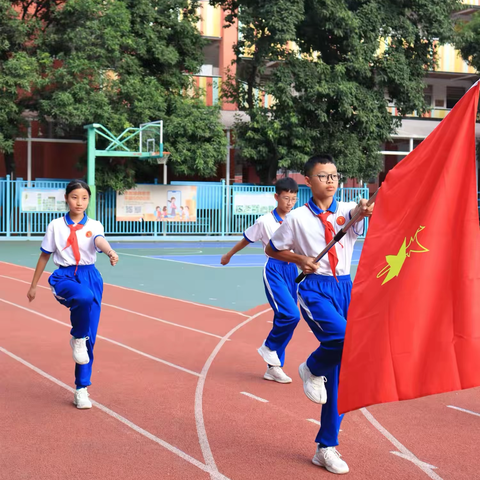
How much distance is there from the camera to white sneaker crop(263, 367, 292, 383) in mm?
6574

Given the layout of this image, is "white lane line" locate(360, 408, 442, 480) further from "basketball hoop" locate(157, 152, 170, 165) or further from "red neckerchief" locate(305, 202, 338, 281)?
"basketball hoop" locate(157, 152, 170, 165)

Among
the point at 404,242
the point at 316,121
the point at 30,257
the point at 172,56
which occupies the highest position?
the point at 172,56

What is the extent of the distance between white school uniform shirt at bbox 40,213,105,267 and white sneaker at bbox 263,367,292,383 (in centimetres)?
188

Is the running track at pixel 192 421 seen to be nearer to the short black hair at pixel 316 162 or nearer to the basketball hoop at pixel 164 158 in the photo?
the short black hair at pixel 316 162

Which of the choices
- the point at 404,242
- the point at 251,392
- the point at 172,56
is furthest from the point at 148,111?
the point at 404,242

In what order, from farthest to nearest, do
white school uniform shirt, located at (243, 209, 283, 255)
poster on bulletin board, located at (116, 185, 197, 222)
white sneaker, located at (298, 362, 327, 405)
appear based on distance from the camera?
poster on bulletin board, located at (116, 185, 197, 222) < white school uniform shirt, located at (243, 209, 283, 255) < white sneaker, located at (298, 362, 327, 405)

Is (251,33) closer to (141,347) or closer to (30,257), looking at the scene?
(30,257)

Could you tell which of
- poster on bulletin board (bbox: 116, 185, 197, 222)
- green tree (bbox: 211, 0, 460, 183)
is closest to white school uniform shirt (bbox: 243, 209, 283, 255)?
poster on bulletin board (bbox: 116, 185, 197, 222)

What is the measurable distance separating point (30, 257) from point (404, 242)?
55.2 feet

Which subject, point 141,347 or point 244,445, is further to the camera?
point 141,347

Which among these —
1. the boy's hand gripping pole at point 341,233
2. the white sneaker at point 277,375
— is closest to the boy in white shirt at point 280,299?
the white sneaker at point 277,375

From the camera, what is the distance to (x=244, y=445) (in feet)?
15.9

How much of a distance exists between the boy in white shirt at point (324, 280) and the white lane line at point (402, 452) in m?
0.47

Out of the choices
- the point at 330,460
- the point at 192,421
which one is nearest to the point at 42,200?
the point at 192,421
